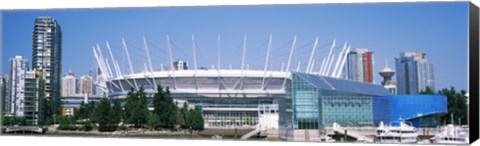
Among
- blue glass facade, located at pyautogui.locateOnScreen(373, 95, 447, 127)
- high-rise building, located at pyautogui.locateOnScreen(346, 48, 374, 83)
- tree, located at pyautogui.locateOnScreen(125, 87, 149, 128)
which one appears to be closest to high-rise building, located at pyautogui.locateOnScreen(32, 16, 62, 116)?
tree, located at pyautogui.locateOnScreen(125, 87, 149, 128)

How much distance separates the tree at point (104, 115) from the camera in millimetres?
19391

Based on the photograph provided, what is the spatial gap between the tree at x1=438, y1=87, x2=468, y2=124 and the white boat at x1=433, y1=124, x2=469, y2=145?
16 centimetres

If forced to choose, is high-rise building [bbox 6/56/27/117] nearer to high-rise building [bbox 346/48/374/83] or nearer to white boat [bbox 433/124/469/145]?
high-rise building [bbox 346/48/374/83]

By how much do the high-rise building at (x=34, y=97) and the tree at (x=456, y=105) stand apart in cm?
1115

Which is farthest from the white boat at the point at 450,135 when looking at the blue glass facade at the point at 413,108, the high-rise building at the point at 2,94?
the high-rise building at the point at 2,94

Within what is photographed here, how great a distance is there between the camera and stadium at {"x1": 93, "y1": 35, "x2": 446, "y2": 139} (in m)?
17.2

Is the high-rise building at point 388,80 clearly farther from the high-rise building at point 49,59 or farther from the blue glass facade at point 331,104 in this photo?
the high-rise building at point 49,59

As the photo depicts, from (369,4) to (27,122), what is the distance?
10139 millimetres

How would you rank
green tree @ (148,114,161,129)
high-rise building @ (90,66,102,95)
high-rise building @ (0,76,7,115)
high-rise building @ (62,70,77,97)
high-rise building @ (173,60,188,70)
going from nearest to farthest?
1. high-rise building @ (0,76,7,115)
2. green tree @ (148,114,161,129)
3. high-rise building @ (62,70,77,97)
4. high-rise building @ (90,66,102,95)
5. high-rise building @ (173,60,188,70)

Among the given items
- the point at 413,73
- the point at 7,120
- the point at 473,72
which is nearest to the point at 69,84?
the point at 7,120

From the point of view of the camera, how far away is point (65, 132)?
19.0 metres

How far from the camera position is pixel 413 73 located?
54.4ft

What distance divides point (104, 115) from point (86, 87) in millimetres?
1317

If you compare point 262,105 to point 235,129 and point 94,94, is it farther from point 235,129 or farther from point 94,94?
point 94,94
